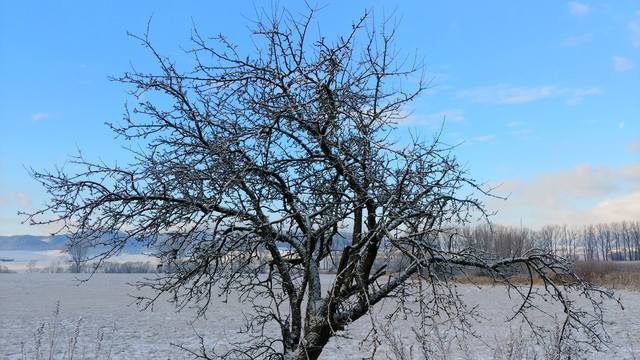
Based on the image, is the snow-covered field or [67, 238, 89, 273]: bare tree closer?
[67, 238, 89, 273]: bare tree

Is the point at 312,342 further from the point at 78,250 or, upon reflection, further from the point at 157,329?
the point at 157,329

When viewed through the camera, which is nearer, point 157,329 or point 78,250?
point 78,250

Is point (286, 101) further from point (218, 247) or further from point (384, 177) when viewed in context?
point (218, 247)

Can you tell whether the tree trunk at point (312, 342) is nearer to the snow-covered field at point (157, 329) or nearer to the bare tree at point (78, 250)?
the bare tree at point (78, 250)

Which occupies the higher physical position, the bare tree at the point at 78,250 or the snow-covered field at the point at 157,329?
the bare tree at the point at 78,250

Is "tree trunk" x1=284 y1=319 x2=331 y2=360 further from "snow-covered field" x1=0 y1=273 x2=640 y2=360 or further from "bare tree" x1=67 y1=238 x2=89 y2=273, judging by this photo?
"snow-covered field" x1=0 y1=273 x2=640 y2=360

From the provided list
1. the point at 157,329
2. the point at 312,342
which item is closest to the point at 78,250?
the point at 312,342

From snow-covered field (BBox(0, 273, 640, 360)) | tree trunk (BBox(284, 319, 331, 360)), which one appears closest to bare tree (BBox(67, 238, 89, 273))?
tree trunk (BBox(284, 319, 331, 360))

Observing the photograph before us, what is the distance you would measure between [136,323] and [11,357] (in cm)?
813

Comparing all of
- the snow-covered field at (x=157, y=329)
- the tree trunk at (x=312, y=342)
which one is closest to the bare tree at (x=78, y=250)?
the tree trunk at (x=312, y=342)

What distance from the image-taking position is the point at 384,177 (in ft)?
14.2

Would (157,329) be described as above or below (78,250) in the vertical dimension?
below

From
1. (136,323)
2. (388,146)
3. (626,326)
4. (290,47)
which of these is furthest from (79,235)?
(626,326)

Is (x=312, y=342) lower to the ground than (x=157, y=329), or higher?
higher
